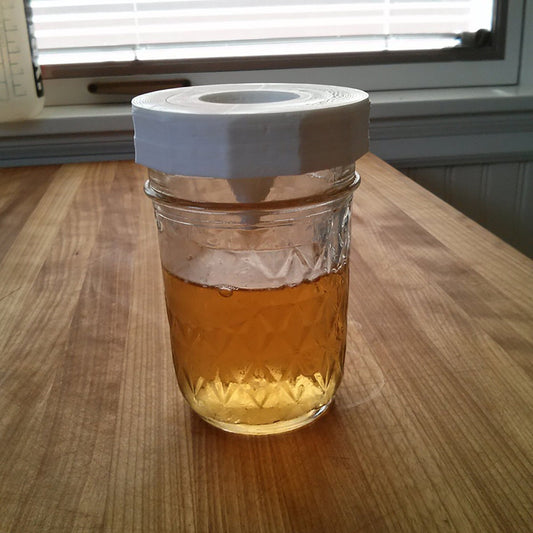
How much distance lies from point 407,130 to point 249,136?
951mm

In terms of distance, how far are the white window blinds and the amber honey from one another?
3.08 feet

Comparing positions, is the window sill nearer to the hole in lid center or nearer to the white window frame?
the white window frame

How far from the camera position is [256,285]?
0.33 metres

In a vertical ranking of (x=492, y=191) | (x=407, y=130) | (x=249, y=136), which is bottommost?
(x=492, y=191)

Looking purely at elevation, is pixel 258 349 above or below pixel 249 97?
below

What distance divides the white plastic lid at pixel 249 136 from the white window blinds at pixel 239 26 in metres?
0.94

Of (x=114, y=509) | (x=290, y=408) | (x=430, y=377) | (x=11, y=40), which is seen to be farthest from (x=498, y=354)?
(x=11, y=40)

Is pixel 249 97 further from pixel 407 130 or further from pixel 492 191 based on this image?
pixel 492 191

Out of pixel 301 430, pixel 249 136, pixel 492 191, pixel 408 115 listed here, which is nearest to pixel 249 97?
pixel 249 136

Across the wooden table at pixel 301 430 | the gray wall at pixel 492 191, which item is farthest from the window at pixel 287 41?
the wooden table at pixel 301 430

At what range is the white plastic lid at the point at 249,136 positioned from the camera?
0.89 feet

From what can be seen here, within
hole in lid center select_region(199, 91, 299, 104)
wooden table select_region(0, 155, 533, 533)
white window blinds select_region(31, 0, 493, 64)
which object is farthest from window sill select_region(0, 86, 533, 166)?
hole in lid center select_region(199, 91, 299, 104)

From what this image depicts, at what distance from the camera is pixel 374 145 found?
1.16 metres

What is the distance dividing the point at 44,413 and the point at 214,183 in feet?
0.67
